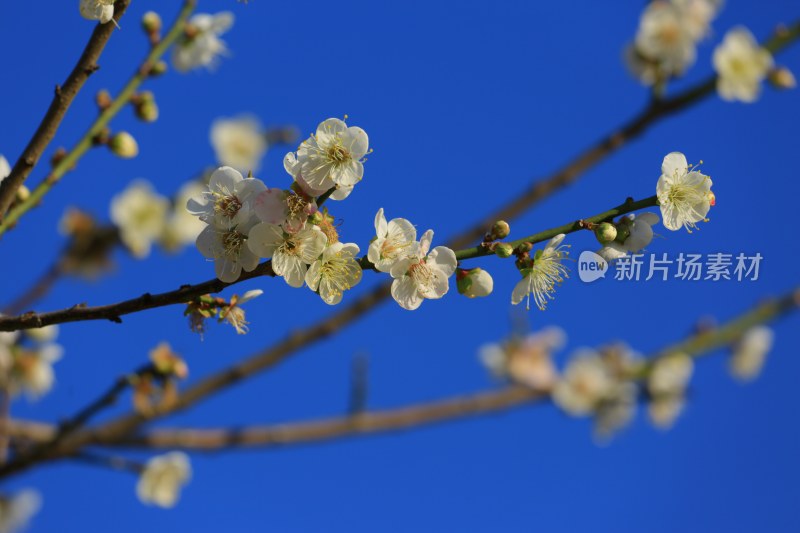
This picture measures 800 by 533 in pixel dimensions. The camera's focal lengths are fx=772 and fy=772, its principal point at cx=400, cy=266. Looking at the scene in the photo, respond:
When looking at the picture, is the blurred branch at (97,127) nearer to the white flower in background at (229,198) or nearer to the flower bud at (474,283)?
the white flower in background at (229,198)

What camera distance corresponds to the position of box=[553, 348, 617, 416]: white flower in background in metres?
4.83

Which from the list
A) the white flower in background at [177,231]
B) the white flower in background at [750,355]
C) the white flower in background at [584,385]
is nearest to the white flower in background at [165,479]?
the white flower in background at [177,231]

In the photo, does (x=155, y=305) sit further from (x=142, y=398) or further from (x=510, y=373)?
(x=510, y=373)

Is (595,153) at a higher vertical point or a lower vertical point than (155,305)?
higher

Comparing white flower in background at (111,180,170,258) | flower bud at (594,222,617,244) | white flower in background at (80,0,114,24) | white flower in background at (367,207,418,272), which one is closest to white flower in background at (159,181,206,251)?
white flower in background at (111,180,170,258)

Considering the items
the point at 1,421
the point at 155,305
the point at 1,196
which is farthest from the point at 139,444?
the point at 155,305

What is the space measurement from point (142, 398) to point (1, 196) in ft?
3.48

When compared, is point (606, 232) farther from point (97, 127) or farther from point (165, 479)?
point (165, 479)

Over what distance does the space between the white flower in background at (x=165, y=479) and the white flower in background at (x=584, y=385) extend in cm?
226

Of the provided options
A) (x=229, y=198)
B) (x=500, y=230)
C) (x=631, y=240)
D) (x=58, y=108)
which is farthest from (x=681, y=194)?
(x=58, y=108)

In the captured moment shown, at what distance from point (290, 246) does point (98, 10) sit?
550 mm

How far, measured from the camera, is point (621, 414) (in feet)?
16.3

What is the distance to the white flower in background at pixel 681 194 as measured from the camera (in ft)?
4.46

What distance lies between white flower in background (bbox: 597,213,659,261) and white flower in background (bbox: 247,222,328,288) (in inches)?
19.0
